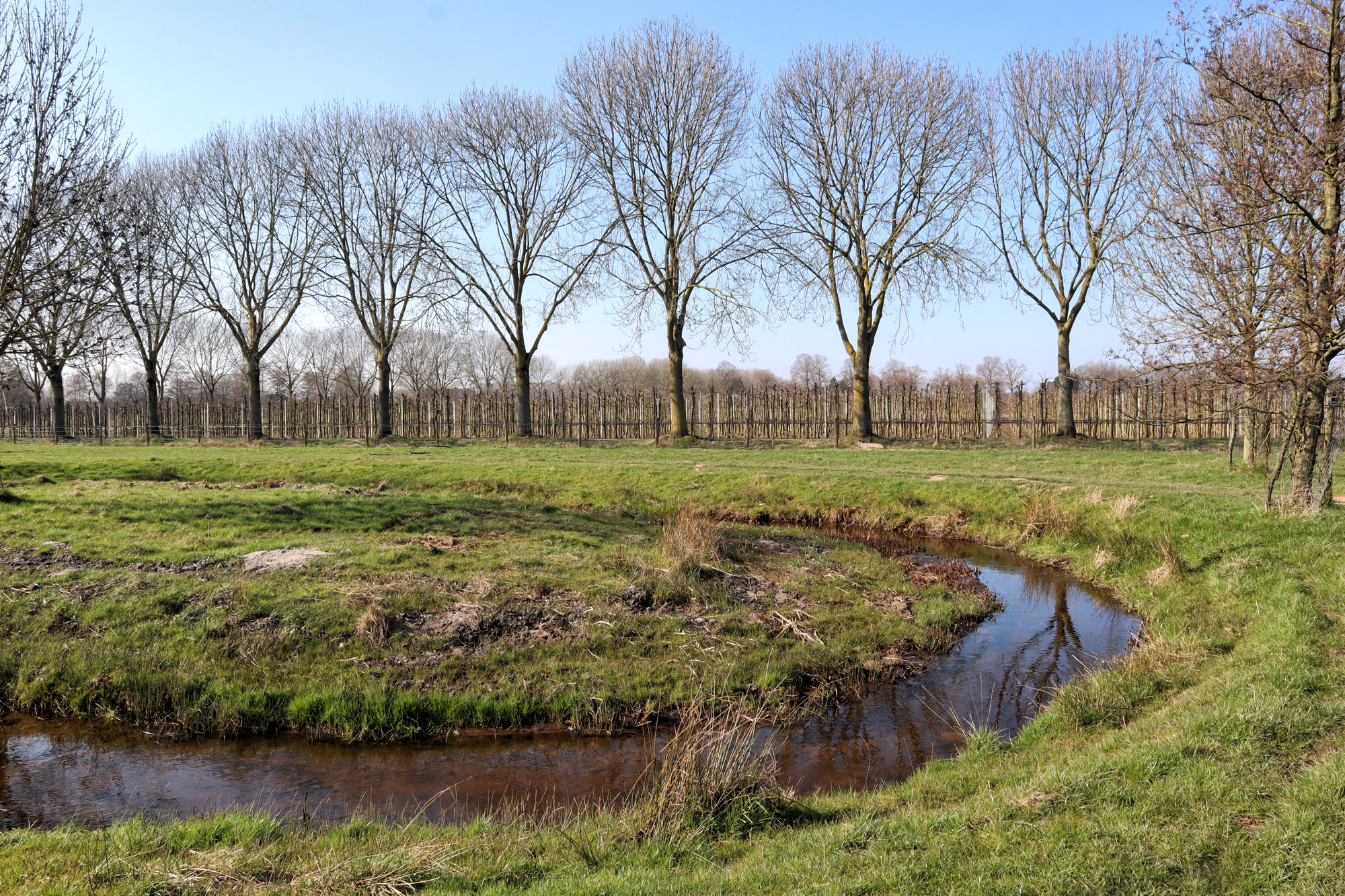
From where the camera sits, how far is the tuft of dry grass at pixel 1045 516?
1402 cm

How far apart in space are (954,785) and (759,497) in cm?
1262

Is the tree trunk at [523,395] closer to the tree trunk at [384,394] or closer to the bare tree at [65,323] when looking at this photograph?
the tree trunk at [384,394]

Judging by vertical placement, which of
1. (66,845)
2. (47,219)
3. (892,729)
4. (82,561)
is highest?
(47,219)

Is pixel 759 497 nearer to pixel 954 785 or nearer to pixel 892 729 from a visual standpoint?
pixel 892 729

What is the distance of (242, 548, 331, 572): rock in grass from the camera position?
959cm

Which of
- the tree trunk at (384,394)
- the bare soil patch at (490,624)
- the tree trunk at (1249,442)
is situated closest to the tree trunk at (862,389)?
the tree trunk at (1249,442)

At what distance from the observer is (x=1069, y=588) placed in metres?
11.9

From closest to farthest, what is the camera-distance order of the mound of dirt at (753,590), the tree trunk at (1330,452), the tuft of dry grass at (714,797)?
the tuft of dry grass at (714,797) < the mound of dirt at (753,590) < the tree trunk at (1330,452)

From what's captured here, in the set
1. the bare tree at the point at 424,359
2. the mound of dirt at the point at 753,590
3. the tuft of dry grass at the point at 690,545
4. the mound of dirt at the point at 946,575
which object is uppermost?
the bare tree at the point at 424,359

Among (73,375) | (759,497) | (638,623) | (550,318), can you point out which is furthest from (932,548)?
(73,375)

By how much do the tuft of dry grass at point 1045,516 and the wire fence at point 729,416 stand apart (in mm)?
5375

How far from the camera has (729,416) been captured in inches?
1393

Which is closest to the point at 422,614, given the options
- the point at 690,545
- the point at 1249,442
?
the point at 690,545

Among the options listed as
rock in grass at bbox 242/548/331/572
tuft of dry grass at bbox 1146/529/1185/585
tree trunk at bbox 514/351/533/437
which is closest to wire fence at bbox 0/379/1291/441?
tree trunk at bbox 514/351/533/437
